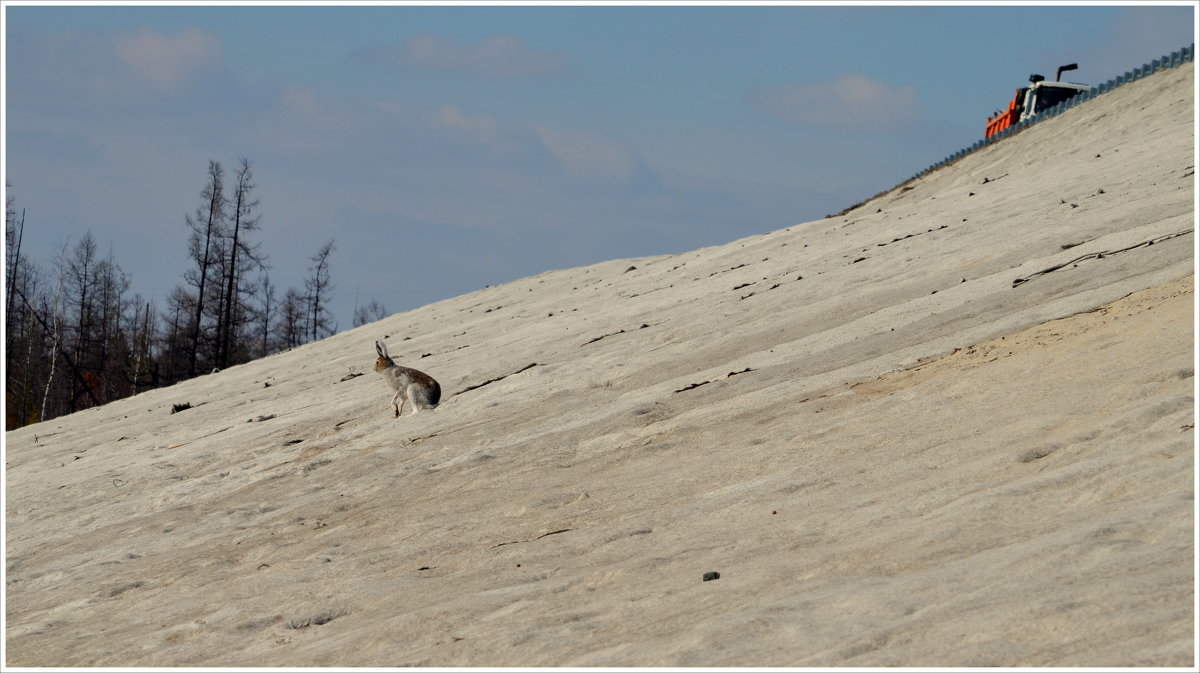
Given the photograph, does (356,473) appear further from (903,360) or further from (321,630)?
(903,360)

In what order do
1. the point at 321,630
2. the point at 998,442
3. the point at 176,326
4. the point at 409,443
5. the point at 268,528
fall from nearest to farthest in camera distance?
1. the point at 321,630
2. the point at 998,442
3. the point at 268,528
4. the point at 409,443
5. the point at 176,326

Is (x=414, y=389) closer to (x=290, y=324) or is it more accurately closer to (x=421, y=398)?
(x=421, y=398)

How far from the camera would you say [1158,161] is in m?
20.4

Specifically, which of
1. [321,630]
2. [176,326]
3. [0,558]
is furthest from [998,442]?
[176,326]

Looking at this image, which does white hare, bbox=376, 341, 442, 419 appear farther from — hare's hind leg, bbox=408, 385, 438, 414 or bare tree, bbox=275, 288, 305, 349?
bare tree, bbox=275, 288, 305, 349

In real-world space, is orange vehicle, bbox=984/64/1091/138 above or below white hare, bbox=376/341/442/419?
above

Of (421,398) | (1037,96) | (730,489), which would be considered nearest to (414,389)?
(421,398)

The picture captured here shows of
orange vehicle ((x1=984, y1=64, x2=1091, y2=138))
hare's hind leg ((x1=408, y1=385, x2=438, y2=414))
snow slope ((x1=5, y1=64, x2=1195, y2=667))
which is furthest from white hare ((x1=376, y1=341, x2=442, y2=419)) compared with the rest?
orange vehicle ((x1=984, y1=64, x2=1091, y2=138))

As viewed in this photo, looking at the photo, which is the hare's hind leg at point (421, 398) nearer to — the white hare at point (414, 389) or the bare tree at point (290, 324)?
the white hare at point (414, 389)

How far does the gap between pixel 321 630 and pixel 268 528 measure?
11.4 ft

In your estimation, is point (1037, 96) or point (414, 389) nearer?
point (414, 389)

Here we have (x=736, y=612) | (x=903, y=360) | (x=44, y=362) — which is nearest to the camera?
(x=736, y=612)

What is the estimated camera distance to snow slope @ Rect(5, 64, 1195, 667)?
758 centimetres

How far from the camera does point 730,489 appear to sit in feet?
34.8
